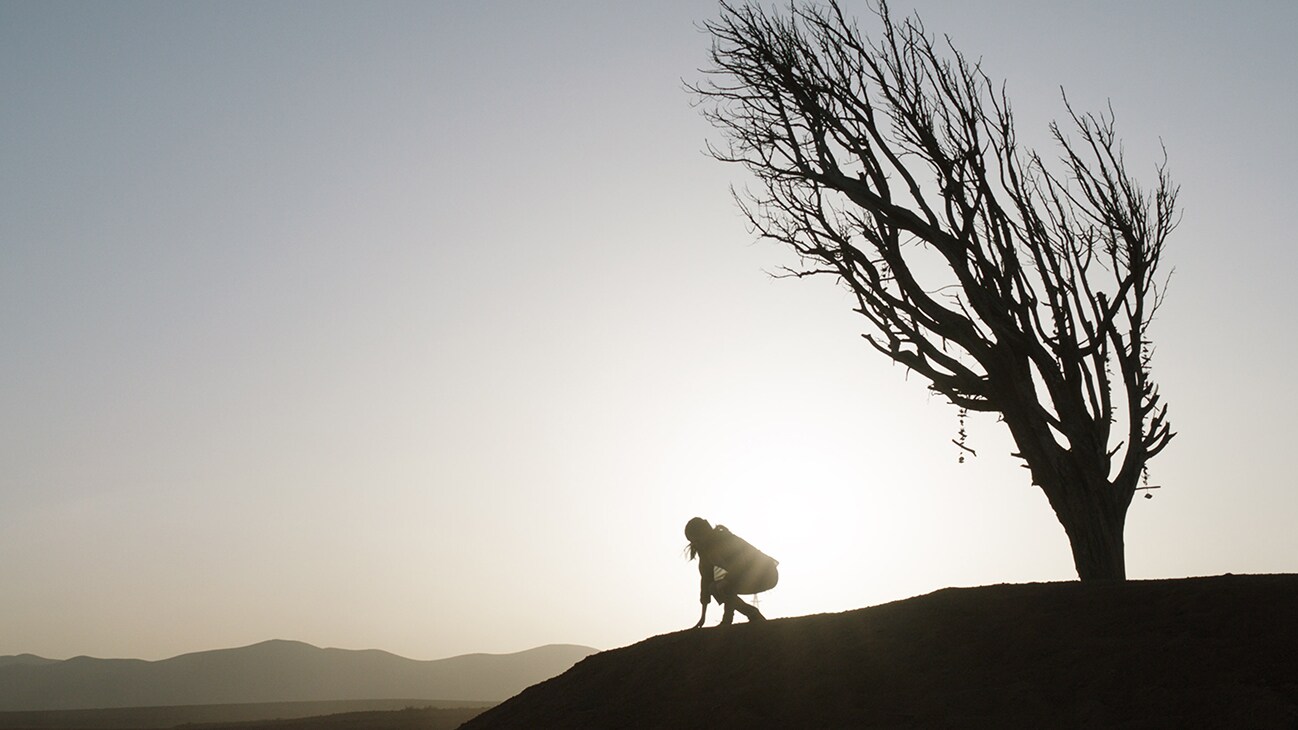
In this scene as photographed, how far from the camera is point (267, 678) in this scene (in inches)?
5379

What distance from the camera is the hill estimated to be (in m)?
7.78

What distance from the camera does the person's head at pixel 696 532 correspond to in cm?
1255

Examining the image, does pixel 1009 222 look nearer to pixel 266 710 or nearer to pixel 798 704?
pixel 798 704

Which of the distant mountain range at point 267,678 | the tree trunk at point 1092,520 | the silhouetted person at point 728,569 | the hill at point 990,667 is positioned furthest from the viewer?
the distant mountain range at point 267,678

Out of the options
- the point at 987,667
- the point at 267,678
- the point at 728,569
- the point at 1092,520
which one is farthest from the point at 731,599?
the point at 267,678

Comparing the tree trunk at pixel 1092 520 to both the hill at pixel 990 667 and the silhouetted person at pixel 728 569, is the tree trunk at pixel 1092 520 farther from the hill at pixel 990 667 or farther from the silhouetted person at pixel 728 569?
the silhouetted person at pixel 728 569

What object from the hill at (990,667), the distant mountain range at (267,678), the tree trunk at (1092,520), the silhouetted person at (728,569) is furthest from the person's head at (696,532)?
the distant mountain range at (267,678)

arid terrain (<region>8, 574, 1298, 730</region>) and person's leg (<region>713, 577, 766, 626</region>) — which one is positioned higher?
person's leg (<region>713, 577, 766, 626</region>)

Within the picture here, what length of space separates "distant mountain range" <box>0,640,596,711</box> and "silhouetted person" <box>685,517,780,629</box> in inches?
4118

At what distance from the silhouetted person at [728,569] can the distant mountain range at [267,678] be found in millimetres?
104594

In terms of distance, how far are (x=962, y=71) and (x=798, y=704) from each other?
1129 cm

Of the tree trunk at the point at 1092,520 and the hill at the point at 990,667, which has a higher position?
the tree trunk at the point at 1092,520

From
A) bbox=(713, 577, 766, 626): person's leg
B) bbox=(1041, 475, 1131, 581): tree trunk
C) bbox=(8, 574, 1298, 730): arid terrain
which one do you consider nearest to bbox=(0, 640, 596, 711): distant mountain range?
bbox=(1041, 475, 1131, 581): tree trunk

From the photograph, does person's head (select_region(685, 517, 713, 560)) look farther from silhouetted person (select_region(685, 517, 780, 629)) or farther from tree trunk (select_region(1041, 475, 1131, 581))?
tree trunk (select_region(1041, 475, 1131, 581))
